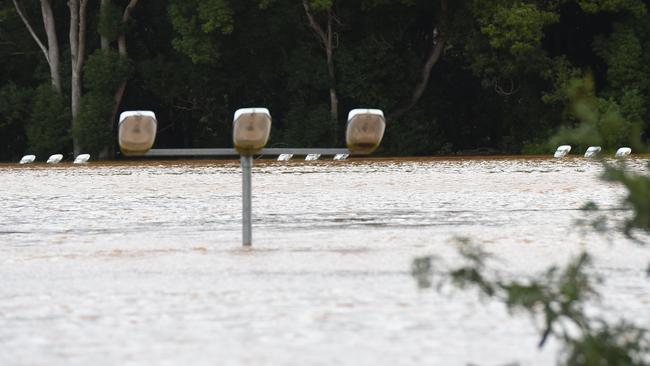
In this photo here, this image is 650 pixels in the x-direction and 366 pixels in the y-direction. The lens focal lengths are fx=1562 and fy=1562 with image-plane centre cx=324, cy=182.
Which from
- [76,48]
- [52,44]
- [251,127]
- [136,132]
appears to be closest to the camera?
[136,132]

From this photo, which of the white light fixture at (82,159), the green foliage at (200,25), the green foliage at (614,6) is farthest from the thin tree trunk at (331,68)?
the white light fixture at (82,159)

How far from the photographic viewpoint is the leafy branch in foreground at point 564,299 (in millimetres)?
4719

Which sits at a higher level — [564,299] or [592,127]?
[592,127]

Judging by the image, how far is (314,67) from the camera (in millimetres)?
49156

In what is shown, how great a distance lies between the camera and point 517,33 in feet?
144

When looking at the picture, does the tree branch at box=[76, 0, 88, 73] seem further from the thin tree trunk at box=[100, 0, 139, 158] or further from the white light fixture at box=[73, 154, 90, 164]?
the white light fixture at box=[73, 154, 90, 164]

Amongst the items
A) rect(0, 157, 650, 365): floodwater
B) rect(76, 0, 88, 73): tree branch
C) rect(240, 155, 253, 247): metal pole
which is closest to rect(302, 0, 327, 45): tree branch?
rect(76, 0, 88, 73): tree branch

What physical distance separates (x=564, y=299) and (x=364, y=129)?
6.11 meters

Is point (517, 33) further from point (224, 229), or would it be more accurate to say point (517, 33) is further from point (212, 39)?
point (224, 229)

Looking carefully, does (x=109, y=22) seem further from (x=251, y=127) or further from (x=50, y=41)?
(x=251, y=127)

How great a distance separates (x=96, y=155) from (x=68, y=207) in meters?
29.7

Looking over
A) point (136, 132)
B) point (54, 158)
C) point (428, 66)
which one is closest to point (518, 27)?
point (428, 66)

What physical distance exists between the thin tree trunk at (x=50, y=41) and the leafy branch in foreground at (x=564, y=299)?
45.6 metres

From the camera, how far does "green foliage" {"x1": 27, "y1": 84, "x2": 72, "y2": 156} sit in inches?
1896
